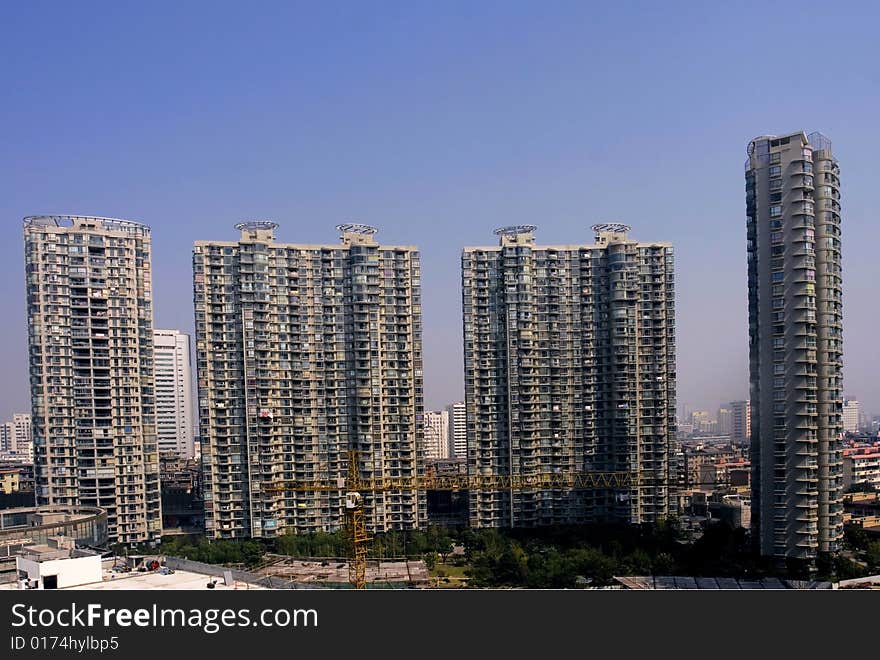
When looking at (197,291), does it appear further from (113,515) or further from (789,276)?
(789,276)

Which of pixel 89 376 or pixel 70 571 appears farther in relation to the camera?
pixel 89 376

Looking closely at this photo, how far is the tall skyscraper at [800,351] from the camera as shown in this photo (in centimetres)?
914

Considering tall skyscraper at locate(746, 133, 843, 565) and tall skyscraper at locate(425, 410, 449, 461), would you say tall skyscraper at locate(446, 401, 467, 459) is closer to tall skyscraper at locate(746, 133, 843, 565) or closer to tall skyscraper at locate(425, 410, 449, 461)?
tall skyscraper at locate(425, 410, 449, 461)

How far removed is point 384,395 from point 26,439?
26606 mm

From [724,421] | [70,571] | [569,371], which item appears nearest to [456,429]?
[724,421]

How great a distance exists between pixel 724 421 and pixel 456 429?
55.7ft

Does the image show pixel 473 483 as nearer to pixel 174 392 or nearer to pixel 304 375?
pixel 304 375

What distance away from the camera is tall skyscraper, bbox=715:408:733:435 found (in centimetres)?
1514

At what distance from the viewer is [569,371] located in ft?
43.2

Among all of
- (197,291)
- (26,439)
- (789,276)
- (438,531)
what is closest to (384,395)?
(438,531)

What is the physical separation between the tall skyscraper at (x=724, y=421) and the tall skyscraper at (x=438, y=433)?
14881mm

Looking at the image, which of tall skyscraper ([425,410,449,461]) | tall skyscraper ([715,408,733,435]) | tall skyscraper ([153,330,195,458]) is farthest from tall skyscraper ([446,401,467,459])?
tall skyscraper ([715,408,733,435])

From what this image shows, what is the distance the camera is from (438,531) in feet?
40.6

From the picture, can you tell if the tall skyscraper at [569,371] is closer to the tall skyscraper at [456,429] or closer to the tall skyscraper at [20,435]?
the tall skyscraper at [456,429]
